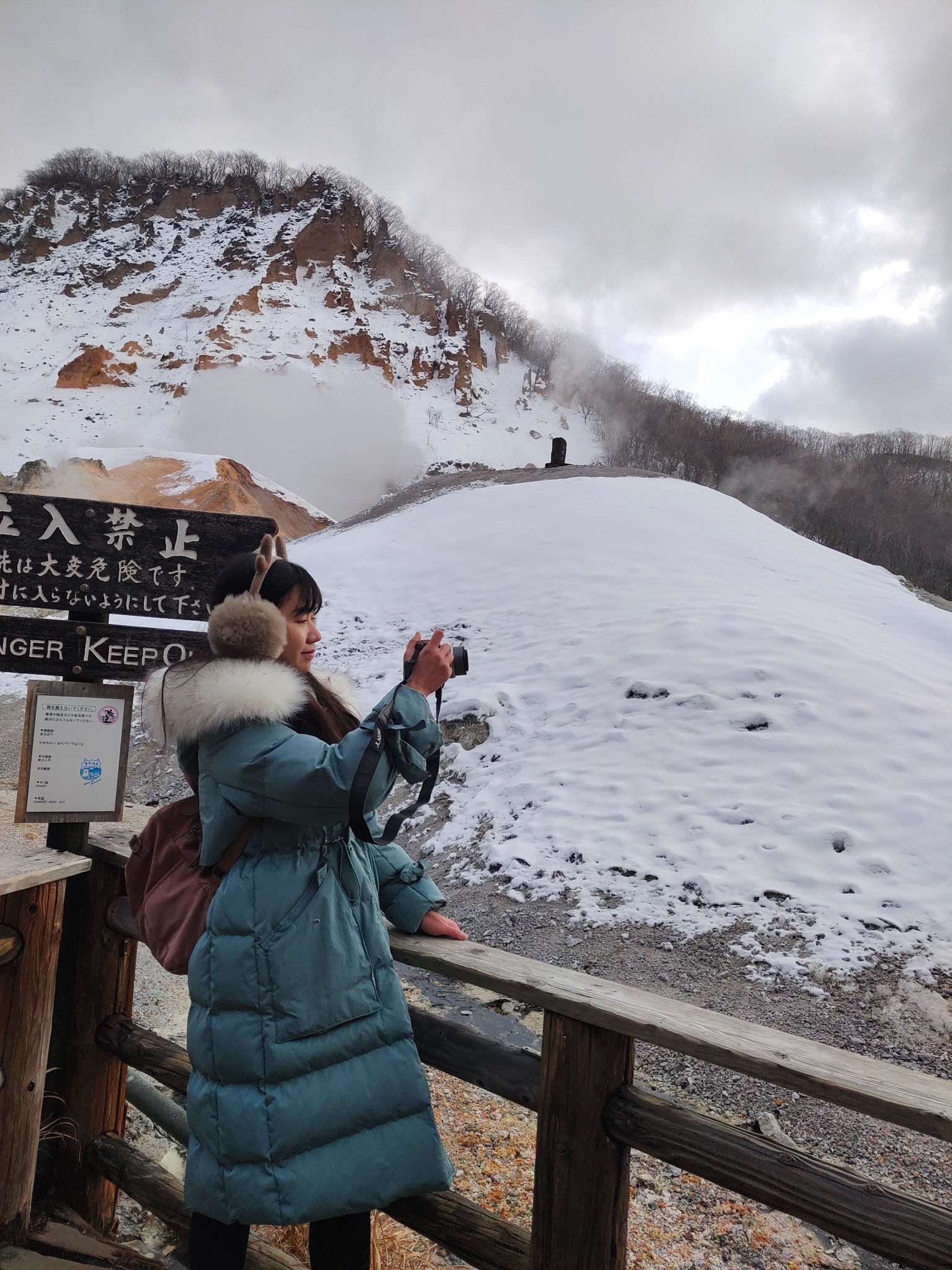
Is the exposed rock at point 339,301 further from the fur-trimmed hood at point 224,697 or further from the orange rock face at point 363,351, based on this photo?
the fur-trimmed hood at point 224,697

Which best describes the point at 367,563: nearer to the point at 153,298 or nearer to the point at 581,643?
the point at 581,643

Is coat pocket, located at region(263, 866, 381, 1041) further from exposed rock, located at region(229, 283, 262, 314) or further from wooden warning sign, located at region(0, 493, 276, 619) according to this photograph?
exposed rock, located at region(229, 283, 262, 314)

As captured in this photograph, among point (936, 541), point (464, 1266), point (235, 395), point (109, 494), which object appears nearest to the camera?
point (464, 1266)

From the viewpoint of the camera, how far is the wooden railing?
1216mm

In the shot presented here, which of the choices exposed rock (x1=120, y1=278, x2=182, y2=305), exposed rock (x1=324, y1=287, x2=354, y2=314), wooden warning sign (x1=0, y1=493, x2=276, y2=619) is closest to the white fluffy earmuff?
wooden warning sign (x1=0, y1=493, x2=276, y2=619)

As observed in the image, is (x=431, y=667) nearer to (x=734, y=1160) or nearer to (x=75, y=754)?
(x=734, y=1160)

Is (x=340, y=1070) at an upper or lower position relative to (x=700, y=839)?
upper

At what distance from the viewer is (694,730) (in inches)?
249

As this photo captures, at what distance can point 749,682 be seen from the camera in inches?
265

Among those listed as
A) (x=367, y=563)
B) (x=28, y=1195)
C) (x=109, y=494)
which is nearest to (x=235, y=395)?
(x=109, y=494)

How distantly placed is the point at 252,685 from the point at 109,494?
77.6 feet

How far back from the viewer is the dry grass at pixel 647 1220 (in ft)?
8.15

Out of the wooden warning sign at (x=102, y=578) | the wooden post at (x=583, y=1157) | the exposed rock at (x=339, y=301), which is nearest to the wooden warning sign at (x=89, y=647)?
the wooden warning sign at (x=102, y=578)

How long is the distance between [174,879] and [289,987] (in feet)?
1.30
